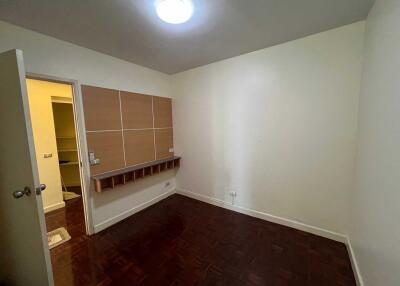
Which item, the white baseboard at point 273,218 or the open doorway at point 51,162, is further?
the open doorway at point 51,162

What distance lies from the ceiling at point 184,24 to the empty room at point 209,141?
0.02 meters

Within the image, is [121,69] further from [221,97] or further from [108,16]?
[221,97]

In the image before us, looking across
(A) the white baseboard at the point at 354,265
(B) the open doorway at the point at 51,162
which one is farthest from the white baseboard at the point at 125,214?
(A) the white baseboard at the point at 354,265

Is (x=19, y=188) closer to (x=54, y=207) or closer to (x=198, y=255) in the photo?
(x=198, y=255)

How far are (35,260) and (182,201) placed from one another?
215 cm

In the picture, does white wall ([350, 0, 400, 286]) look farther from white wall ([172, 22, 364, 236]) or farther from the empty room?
white wall ([172, 22, 364, 236])

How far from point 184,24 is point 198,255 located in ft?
8.17

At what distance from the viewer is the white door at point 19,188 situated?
3.72 feet

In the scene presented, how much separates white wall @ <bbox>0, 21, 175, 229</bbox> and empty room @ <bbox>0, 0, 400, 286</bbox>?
2 cm

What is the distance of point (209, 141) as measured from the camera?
9.71ft

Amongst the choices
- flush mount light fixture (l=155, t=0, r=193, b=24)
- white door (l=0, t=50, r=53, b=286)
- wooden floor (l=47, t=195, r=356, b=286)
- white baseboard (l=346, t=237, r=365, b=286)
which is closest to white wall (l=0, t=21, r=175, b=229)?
wooden floor (l=47, t=195, r=356, b=286)

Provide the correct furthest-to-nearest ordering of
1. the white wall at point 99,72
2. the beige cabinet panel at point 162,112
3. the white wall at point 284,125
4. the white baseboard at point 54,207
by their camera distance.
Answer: the beige cabinet panel at point 162,112 → the white baseboard at point 54,207 → the white wall at point 284,125 → the white wall at point 99,72

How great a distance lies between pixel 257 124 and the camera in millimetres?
2420

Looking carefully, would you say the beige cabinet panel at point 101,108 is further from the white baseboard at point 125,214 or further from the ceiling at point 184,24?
the white baseboard at point 125,214
